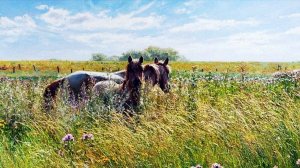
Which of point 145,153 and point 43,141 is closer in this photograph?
point 145,153

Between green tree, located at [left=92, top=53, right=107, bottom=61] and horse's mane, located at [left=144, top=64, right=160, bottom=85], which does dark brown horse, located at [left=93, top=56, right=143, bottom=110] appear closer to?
horse's mane, located at [left=144, top=64, right=160, bottom=85]

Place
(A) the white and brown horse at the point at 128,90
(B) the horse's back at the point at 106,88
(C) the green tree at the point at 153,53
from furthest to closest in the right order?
1. (C) the green tree at the point at 153,53
2. (B) the horse's back at the point at 106,88
3. (A) the white and brown horse at the point at 128,90

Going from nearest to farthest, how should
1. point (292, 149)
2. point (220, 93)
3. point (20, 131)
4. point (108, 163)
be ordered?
point (292, 149) → point (108, 163) → point (20, 131) → point (220, 93)

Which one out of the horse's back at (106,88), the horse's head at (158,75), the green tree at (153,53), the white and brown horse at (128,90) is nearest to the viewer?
the white and brown horse at (128,90)

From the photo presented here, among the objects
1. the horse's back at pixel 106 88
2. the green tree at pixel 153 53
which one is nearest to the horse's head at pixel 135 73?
the horse's back at pixel 106 88

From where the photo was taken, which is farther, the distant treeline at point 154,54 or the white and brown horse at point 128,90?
the distant treeline at point 154,54

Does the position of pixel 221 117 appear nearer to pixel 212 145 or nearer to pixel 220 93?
pixel 212 145

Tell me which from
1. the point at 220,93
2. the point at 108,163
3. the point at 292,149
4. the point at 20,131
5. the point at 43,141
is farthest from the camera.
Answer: the point at 220,93

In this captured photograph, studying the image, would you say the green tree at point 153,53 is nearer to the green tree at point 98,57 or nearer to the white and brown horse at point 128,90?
the green tree at point 98,57

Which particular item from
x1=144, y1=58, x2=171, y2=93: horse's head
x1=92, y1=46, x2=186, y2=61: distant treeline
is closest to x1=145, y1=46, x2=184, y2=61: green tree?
x1=92, y1=46, x2=186, y2=61: distant treeline

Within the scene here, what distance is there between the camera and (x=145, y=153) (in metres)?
5.68

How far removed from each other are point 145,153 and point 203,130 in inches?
40.5

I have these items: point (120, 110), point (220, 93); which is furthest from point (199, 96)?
point (120, 110)

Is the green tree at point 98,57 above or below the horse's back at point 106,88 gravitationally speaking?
below
